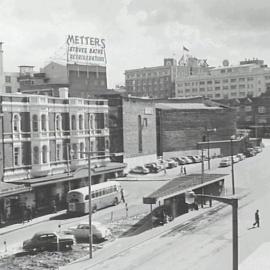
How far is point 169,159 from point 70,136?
34976mm

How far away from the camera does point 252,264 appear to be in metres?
36.2

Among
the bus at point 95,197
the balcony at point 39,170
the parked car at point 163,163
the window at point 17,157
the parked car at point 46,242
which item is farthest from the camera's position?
the parked car at point 163,163

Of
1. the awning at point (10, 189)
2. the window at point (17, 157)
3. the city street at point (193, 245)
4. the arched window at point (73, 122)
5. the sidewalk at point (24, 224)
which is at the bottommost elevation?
the city street at point (193, 245)

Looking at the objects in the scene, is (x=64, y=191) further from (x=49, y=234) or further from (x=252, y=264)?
(x=252, y=264)

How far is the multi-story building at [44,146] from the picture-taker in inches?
2191

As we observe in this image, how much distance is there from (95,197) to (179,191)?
34.8 feet

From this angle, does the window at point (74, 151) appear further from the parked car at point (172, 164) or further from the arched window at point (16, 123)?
the parked car at point (172, 164)

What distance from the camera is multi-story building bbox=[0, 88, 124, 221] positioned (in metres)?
55.7

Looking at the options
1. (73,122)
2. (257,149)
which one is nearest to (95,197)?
(73,122)

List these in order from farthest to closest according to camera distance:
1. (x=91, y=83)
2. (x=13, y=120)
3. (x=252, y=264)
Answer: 1. (x=91, y=83)
2. (x=13, y=120)
3. (x=252, y=264)

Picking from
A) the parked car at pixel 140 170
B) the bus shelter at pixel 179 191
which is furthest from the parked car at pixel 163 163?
the bus shelter at pixel 179 191

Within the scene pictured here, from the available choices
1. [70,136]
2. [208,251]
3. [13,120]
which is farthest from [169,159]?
[208,251]

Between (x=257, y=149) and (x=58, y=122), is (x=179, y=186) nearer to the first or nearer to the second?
(x=58, y=122)

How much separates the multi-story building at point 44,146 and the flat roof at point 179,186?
30.6 ft
